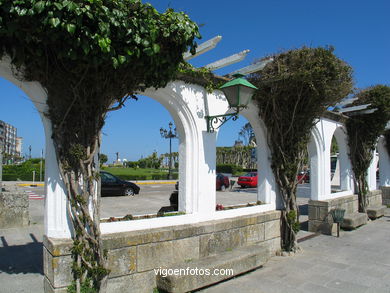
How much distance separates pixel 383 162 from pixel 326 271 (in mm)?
8692

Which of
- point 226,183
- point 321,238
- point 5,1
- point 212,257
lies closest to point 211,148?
point 212,257

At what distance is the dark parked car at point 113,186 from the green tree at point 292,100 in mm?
10148

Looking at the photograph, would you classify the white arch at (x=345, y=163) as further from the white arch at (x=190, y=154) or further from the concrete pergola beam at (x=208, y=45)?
the concrete pergola beam at (x=208, y=45)

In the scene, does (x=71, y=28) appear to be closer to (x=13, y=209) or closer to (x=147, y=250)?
(x=147, y=250)

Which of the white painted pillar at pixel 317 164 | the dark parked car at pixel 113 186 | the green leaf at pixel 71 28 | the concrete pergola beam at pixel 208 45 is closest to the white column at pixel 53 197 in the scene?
the green leaf at pixel 71 28

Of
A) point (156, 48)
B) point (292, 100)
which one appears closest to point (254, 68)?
point (292, 100)

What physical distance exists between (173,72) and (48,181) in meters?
1.89

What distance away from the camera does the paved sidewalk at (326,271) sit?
4.25 metres

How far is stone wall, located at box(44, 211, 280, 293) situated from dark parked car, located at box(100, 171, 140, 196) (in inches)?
409

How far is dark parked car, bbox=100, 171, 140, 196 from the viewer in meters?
14.4

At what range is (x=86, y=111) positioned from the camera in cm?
341

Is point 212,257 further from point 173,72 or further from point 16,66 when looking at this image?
point 16,66

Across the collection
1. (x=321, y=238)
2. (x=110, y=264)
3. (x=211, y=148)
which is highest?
(x=211, y=148)

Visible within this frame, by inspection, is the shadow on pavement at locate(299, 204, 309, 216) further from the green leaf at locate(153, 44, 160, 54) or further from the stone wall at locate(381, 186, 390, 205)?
the green leaf at locate(153, 44, 160, 54)
